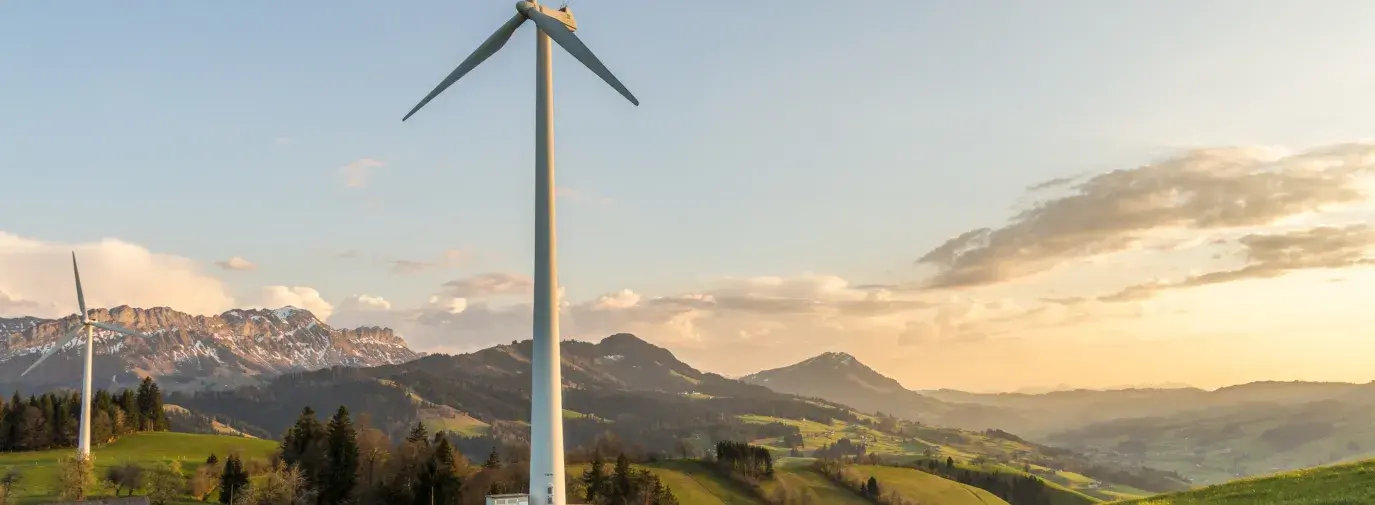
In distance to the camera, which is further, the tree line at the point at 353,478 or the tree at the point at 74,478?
the tree line at the point at 353,478

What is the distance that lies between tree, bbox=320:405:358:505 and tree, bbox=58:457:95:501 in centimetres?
3373

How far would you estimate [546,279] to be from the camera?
59719 mm

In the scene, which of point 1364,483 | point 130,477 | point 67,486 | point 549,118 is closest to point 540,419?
point 549,118

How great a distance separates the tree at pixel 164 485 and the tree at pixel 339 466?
70.8ft

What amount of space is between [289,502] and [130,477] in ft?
125

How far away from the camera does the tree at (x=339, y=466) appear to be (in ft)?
566

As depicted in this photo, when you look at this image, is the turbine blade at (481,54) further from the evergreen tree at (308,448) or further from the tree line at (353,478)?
the evergreen tree at (308,448)

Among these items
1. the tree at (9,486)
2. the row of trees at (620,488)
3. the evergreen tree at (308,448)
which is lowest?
the row of trees at (620,488)

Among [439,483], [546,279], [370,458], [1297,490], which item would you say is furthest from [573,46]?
[370,458]

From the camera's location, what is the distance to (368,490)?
579 feet

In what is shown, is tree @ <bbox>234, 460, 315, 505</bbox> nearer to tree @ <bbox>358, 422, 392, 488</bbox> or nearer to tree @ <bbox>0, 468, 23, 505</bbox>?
tree @ <bbox>358, 422, 392, 488</bbox>

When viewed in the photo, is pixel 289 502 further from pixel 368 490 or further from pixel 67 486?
pixel 67 486

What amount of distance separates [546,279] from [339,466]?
12868 cm

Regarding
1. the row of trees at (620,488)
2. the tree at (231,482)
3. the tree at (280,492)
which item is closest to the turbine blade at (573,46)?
the tree at (280,492)
